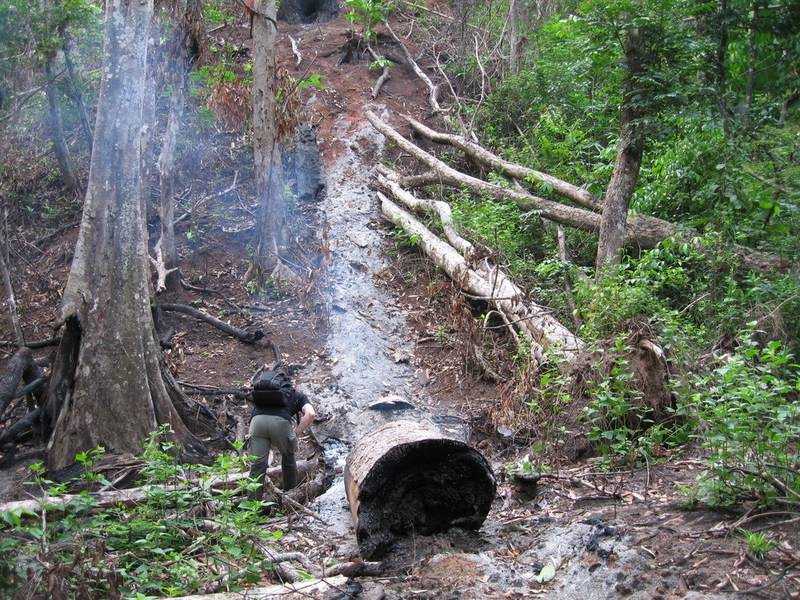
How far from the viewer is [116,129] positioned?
23.8 feet

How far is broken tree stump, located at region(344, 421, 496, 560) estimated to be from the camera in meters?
4.97

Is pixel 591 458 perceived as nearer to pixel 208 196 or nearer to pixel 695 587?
pixel 695 587

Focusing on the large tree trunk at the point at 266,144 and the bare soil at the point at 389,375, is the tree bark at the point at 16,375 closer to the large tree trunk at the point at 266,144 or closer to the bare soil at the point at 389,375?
the bare soil at the point at 389,375

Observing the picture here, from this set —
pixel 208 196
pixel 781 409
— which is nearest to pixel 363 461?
pixel 781 409

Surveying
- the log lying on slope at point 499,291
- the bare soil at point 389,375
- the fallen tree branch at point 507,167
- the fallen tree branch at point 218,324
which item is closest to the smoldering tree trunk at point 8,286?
the bare soil at point 389,375

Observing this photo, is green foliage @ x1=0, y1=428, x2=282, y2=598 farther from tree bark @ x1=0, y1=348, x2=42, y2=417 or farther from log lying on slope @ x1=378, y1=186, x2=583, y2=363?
log lying on slope @ x1=378, y1=186, x2=583, y2=363

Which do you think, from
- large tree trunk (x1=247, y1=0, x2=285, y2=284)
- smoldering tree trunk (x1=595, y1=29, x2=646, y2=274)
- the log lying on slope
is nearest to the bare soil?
the log lying on slope

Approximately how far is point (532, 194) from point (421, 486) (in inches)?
347

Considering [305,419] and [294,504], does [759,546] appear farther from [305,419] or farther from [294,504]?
[305,419]

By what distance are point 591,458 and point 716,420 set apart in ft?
6.32

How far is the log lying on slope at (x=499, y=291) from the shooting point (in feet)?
25.9

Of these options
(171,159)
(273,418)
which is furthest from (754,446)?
(171,159)

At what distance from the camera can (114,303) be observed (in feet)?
22.8

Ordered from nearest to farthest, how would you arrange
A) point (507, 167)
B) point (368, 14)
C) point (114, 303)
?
point (114, 303), point (507, 167), point (368, 14)
